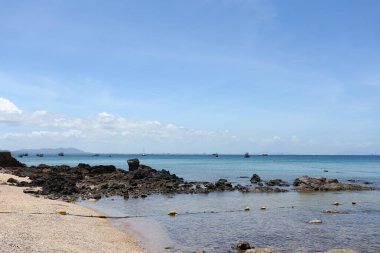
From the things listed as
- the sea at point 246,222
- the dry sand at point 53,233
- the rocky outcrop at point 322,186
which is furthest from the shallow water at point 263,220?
the rocky outcrop at point 322,186

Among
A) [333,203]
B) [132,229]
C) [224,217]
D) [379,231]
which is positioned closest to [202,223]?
[224,217]

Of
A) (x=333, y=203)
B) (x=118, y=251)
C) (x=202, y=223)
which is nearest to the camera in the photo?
(x=118, y=251)

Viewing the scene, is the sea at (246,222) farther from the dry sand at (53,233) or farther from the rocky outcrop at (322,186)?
the rocky outcrop at (322,186)

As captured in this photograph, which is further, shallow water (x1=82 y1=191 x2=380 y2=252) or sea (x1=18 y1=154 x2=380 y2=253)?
shallow water (x1=82 y1=191 x2=380 y2=252)

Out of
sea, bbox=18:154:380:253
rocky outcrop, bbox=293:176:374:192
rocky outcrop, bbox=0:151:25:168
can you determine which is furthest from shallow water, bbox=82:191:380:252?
rocky outcrop, bbox=0:151:25:168

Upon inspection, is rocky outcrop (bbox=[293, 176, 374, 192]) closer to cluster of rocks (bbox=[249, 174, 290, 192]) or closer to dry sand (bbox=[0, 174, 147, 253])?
cluster of rocks (bbox=[249, 174, 290, 192])

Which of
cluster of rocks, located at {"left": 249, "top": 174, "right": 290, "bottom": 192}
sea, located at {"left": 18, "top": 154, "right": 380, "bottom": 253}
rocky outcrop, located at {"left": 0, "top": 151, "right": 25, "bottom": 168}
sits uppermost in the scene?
rocky outcrop, located at {"left": 0, "top": 151, "right": 25, "bottom": 168}

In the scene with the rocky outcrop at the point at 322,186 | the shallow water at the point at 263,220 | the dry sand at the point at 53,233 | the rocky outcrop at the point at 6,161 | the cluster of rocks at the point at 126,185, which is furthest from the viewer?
the rocky outcrop at the point at 6,161

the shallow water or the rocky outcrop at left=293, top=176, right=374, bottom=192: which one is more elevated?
the rocky outcrop at left=293, top=176, right=374, bottom=192

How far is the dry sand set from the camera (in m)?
17.9

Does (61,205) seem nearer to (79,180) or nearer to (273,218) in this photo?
(273,218)

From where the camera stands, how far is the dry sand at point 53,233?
17.9 m

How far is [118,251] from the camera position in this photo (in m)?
20.1

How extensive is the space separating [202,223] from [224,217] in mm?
3725
